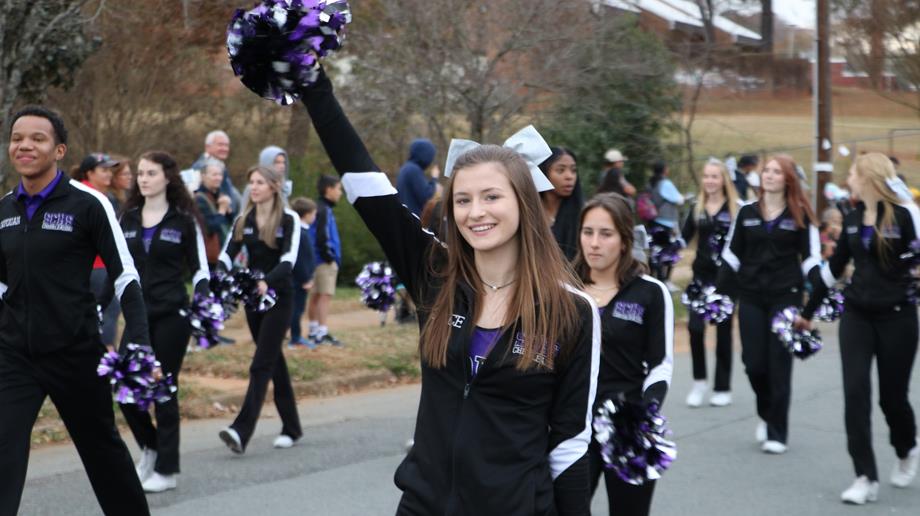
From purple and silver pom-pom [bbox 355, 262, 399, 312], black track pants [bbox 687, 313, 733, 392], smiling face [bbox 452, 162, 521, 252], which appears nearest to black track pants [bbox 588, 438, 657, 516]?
purple and silver pom-pom [bbox 355, 262, 399, 312]

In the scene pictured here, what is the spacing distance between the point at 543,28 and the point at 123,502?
9694mm

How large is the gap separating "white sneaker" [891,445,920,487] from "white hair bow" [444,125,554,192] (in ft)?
15.9

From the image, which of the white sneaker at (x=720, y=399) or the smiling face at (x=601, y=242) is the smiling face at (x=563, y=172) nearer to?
the smiling face at (x=601, y=242)

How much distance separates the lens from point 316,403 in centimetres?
1016

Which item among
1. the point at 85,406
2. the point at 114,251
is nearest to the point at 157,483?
the point at 85,406

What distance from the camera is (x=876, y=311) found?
23.0ft

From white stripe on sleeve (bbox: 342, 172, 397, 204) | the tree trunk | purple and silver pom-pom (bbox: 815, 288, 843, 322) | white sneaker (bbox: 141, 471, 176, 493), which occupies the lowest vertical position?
white sneaker (bbox: 141, 471, 176, 493)

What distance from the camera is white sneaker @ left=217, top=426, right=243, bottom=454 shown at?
25.6 ft

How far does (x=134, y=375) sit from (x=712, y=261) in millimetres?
6352

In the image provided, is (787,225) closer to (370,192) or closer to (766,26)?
(370,192)

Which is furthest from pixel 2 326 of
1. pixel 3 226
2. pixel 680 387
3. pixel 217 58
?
pixel 217 58

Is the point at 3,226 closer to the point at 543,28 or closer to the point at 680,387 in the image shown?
the point at 680,387

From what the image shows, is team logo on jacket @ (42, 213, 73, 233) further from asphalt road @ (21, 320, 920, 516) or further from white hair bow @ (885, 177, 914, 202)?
white hair bow @ (885, 177, 914, 202)

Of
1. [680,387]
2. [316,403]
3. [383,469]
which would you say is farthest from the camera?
[680,387]
